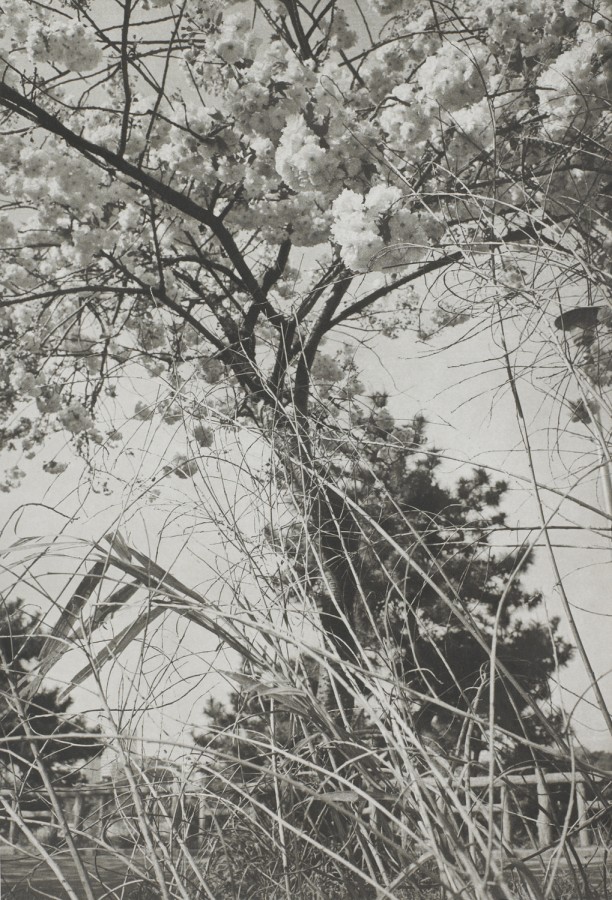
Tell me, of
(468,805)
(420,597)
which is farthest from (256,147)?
(468,805)

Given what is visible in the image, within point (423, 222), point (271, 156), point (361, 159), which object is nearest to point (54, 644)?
point (423, 222)

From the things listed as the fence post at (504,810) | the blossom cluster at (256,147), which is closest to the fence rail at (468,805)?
the fence post at (504,810)

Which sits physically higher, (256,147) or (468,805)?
(256,147)

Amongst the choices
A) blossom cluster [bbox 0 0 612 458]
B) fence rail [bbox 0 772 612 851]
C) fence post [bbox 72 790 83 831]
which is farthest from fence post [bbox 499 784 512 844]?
blossom cluster [bbox 0 0 612 458]

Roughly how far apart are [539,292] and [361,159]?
210cm

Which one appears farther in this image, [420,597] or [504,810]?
[420,597]

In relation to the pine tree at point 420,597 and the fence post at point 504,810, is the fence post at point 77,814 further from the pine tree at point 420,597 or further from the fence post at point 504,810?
the fence post at point 504,810

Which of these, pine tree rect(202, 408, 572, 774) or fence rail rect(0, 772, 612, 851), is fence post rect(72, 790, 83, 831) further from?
pine tree rect(202, 408, 572, 774)

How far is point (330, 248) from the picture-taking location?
11.8 ft

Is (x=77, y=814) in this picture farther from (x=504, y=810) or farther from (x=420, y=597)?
(x=504, y=810)

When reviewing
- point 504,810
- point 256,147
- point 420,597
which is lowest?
point 504,810

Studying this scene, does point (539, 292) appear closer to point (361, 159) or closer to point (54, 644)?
point (54, 644)

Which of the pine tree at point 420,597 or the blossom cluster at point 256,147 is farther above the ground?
the blossom cluster at point 256,147

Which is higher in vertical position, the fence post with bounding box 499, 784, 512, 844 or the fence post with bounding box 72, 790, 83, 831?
the fence post with bounding box 72, 790, 83, 831
